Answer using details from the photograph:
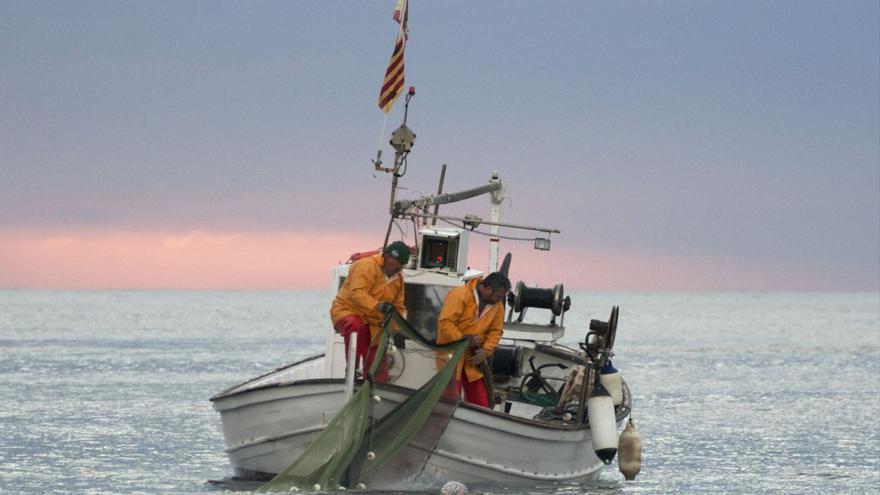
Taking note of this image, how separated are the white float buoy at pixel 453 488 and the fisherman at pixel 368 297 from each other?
4.33 ft

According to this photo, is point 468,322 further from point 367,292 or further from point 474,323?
point 367,292

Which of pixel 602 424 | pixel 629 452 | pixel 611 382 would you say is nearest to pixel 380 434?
pixel 602 424

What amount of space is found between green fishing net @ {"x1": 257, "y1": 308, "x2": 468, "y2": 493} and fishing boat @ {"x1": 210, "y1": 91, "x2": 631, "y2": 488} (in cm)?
5

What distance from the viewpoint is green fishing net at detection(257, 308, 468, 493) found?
568 inches

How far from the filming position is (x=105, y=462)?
830 inches

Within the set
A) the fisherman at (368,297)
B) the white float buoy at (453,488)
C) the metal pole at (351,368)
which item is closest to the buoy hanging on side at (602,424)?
the white float buoy at (453,488)

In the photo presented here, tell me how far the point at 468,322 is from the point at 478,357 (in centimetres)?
39

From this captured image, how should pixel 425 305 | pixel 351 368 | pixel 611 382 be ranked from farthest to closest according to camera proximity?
pixel 611 382 → pixel 425 305 → pixel 351 368

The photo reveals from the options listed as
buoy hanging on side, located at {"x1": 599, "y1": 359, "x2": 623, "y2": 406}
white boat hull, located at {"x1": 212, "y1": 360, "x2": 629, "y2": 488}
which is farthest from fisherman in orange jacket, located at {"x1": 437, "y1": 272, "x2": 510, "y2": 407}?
buoy hanging on side, located at {"x1": 599, "y1": 359, "x2": 623, "y2": 406}

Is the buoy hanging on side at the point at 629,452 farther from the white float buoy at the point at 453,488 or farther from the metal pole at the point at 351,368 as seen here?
the metal pole at the point at 351,368

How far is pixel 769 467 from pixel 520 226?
729 centimetres

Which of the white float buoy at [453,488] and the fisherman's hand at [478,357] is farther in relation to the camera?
the fisherman's hand at [478,357]

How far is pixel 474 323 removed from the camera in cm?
1570

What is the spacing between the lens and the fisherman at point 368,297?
15109 mm
